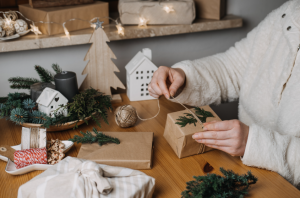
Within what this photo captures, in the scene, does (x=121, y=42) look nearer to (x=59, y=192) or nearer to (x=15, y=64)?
(x=15, y=64)

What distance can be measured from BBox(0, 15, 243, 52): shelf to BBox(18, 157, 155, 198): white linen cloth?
82cm

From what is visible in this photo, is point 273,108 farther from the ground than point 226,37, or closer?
closer

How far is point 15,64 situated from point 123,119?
2.54 feet

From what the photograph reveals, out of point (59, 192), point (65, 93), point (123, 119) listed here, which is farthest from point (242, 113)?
point (59, 192)

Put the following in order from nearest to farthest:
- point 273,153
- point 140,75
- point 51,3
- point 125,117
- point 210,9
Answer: point 273,153 < point 125,117 < point 140,75 < point 51,3 < point 210,9

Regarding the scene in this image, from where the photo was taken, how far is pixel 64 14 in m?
1.27

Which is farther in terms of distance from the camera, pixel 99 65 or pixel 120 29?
pixel 120 29

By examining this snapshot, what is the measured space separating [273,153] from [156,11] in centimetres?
98

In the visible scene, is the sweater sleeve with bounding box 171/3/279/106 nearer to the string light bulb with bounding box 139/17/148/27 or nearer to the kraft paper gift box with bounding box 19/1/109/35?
the string light bulb with bounding box 139/17/148/27

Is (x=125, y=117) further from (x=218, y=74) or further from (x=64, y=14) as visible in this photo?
(x=64, y=14)

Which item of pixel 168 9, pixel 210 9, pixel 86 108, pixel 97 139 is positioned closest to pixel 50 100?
pixel 86 108

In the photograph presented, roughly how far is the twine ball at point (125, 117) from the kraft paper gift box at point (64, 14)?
24.4 inches

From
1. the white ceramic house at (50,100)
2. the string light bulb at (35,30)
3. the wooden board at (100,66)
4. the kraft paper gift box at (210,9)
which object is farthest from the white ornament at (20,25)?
the kraft paper gift box at (210,9)

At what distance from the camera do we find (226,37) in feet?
5.72
